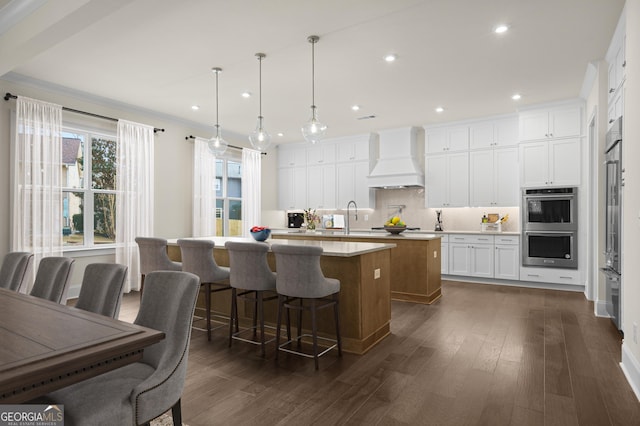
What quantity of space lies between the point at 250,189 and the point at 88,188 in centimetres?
317

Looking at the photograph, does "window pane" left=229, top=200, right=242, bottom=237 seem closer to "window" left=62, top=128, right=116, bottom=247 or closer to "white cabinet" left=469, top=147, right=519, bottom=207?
"window" left=62, top=128, right=116, bottom=247

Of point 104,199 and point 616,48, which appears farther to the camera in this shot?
point 104,199

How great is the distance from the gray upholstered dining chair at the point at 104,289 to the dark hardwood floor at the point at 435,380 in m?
0.82

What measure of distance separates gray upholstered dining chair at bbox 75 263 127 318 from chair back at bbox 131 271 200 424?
0.23 metres

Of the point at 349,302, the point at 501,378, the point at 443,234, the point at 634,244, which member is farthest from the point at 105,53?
the point at 443,234

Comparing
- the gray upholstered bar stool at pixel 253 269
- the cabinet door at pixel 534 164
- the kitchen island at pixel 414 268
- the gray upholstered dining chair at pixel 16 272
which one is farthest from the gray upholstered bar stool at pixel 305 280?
the cabinet door at pixel 534 164

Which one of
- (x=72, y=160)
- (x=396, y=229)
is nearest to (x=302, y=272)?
(x=396, y=229)

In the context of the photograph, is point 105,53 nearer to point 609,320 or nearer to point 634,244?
point 634,244

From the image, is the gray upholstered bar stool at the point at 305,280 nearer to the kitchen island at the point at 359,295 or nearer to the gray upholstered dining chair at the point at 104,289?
the kitchen island at the point at 359,295

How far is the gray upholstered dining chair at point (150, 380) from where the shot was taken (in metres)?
1.37

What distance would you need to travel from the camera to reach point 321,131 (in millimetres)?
3965

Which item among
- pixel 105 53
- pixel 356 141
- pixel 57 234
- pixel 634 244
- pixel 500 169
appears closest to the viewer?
pixel 634 244

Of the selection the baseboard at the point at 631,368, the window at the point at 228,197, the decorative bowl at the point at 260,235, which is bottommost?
the baseboard at the point at 631,368

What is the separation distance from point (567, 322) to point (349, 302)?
262 cm
